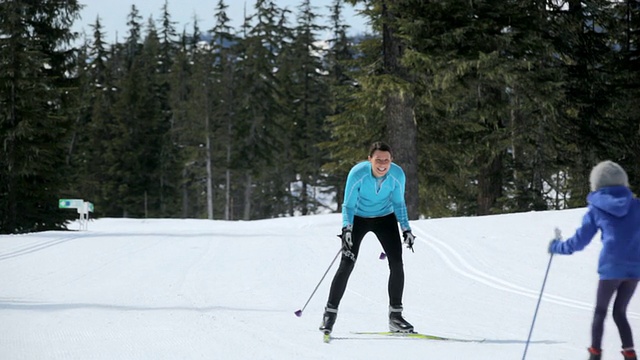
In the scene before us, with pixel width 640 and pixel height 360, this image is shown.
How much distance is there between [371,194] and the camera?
21.1ft

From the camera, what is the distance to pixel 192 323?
706 cm

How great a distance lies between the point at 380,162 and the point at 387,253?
0.90m

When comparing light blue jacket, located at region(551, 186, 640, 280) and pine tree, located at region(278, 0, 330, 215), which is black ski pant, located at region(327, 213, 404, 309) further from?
pine tree, located at region(278, 0, 330, 215)

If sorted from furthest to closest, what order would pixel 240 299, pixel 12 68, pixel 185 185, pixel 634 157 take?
pixel 185 185 < pixel 12 68 < pixel 634 157 < pixel 240 299

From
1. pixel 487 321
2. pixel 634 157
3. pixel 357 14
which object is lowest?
pixel 487 321

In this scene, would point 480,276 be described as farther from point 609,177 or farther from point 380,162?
point 609,177

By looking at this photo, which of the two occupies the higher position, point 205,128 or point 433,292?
point 205,128

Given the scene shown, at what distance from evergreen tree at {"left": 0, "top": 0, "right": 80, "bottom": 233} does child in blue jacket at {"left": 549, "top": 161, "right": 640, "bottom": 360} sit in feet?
70.1

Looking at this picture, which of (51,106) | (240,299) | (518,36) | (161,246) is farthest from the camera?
(51,106)

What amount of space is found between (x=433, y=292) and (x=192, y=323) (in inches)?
142

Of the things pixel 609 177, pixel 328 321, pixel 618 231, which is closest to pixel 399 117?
pixel 328 321

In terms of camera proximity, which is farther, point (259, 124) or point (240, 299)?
point (259, 124)

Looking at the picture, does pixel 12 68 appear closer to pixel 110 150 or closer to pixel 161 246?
pixel 161 246

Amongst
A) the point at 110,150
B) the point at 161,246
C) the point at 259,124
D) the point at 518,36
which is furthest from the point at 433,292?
the point at 110,150
